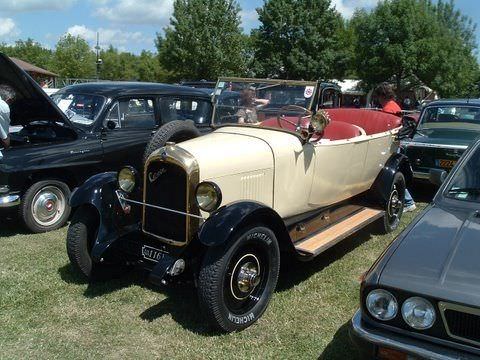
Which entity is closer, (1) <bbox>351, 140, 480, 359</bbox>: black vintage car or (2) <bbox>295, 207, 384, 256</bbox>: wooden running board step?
(1) <bbox>351, 140, 480, 359</bbox>: black vintage car

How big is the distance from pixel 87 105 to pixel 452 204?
5.20 metres

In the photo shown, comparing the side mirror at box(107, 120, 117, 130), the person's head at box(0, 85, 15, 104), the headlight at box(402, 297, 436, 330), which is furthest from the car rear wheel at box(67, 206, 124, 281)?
→ the headlight at box(402, 297, 436, 330)

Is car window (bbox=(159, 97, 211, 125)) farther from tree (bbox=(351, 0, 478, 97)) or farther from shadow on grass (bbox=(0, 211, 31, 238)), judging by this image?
tree (bbox=(351, 0, 478, 97))

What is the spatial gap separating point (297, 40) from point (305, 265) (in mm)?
36319

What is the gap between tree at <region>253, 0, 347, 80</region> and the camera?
128 ft

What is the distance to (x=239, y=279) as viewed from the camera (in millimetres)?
3744

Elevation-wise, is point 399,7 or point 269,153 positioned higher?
point 399,7

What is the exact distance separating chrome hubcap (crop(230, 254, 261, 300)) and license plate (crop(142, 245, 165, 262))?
0.64 metres

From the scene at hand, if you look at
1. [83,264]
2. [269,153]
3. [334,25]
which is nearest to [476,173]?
[269,153]

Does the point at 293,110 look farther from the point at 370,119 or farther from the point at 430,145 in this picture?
the point at 430,145

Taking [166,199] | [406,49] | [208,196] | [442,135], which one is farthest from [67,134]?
[406,49]

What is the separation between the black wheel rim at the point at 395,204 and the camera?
6.28 metres

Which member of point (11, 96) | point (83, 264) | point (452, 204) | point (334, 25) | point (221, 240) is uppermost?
point (334, 25)

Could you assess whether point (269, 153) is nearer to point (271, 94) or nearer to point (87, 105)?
point (271, 94)
